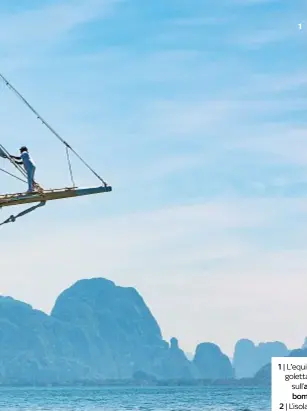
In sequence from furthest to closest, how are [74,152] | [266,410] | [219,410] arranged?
[219,410] → [266,410] → [74,152]

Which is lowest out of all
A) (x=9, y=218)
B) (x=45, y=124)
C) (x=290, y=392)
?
(x=290, y=392)

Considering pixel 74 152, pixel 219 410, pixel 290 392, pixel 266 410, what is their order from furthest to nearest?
pixel 219 410 → pixel 266 410 → pixel 74 152 → pixel 290 392

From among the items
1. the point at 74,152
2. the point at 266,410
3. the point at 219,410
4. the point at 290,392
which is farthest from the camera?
the point at 219,410

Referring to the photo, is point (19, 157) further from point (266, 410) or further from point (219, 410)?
point (219, 410)

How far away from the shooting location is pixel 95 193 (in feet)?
194

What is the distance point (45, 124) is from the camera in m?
56.5

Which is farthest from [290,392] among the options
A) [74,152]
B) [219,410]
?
[219,410]

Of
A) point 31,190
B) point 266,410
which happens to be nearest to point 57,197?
point 31,190

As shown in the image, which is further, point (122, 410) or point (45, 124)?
point (122, 410)

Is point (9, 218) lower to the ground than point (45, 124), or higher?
lower

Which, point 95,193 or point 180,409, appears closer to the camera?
point 95,193

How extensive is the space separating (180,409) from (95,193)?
131688mm

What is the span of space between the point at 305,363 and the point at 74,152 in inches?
703

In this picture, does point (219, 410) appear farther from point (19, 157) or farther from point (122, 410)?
point (19, 157)
